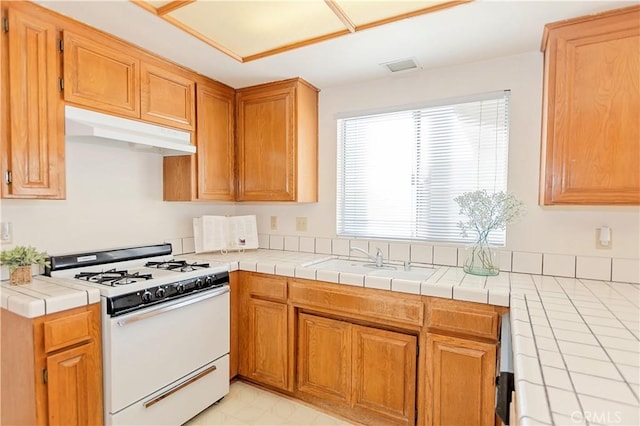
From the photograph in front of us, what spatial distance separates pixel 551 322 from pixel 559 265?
3.21ft

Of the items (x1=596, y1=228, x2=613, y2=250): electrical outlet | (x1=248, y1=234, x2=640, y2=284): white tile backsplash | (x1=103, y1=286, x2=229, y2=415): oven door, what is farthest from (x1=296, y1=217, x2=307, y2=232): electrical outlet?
(x1=596, y1=228, x2=613, y2=250): electrical outlet

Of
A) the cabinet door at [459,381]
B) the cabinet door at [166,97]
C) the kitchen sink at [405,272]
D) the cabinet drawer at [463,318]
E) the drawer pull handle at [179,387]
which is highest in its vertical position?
the cabinet door at [166,97]

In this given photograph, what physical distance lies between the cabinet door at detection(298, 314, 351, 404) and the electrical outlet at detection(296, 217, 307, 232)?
84 cm

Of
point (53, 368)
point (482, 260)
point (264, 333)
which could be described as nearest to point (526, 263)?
point (482, 260)

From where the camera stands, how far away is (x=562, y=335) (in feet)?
3.48

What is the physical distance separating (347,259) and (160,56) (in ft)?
6.11

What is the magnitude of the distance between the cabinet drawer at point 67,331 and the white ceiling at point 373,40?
1438mm

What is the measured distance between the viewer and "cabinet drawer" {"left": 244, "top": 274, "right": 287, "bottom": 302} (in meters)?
2.23

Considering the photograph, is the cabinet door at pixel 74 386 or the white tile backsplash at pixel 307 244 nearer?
the cabinet door at pixel 74 386

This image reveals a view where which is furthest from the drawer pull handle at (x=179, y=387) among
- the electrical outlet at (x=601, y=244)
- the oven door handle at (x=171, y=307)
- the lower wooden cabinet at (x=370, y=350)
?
the electrical outlet at (x=601, y=244)

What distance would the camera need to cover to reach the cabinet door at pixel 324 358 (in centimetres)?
206

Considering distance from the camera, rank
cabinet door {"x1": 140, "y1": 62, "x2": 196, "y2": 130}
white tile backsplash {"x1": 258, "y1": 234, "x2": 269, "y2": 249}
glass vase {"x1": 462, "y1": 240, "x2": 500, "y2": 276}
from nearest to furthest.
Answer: glass vase {"x1": 462, "y1": 240, "x2": 500, "y2": 276} < cabinet door {"x1": 140, "y1": 62, "x2": 196, "y2": 130} < white tile backsplash {"x1": 258, "y1": 234, "x2": 269, "y2": 249}

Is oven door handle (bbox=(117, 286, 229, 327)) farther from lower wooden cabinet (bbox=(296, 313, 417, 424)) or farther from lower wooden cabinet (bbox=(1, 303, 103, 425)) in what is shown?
lower wooden cabinet (bbox=(296, 313, 417, 424))

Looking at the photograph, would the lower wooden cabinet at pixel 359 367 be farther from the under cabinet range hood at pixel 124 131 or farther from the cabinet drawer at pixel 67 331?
the under cabinet range hood at pixel 124 131
